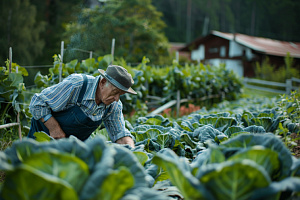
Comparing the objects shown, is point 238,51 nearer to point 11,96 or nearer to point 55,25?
point 55,25

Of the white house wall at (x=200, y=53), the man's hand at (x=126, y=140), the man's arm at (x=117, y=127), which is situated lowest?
the man's hand at (x=126, y=140)

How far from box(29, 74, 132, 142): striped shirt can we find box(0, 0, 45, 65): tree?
16684 millimetres

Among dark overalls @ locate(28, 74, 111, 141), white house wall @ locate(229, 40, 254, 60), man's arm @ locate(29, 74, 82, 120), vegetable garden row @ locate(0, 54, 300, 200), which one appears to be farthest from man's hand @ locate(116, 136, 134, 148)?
white house wall @ locate(229, 40, 254, 60)

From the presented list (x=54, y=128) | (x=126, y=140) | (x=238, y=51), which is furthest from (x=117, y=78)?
(x=238, y=51)

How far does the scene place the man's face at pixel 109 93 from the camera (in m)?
2.37

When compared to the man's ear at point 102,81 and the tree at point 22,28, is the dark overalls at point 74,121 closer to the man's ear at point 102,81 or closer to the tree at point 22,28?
the man's ear at point 102,81

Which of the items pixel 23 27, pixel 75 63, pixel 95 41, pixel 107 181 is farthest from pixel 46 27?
pixel 107 181

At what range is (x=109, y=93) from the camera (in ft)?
7.83

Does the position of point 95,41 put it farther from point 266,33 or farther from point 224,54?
point 266,33

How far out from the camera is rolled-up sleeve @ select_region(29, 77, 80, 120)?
242cm

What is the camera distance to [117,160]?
131cm

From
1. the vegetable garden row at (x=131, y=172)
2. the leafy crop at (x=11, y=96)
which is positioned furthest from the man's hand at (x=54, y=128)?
the leafy crop at (x=11, y=96)

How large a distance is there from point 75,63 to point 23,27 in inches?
666

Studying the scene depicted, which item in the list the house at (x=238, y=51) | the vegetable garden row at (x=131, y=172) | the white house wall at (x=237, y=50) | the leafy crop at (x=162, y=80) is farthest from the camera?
the white house wall at (x=237, y=50)
